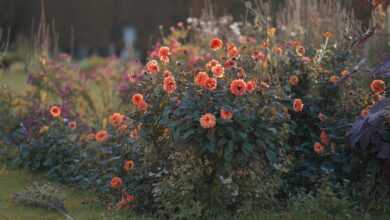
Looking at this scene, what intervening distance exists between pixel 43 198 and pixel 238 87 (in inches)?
63.3

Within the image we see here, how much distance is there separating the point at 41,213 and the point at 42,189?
0.69 feet

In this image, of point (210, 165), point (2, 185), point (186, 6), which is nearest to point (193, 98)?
point (210, 165)

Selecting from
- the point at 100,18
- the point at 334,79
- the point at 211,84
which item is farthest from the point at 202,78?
the point at 100,18

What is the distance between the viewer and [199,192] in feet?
13.9

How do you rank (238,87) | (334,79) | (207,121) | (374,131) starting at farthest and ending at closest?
(334,79) → (374,131) → (238,87) → (207,121)

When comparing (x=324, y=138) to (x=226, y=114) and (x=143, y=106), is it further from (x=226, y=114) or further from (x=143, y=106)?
(x=143, y=106)

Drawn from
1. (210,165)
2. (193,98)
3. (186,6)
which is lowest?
(210,165)

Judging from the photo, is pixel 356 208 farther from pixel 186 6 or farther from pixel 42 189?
pixel 186 6

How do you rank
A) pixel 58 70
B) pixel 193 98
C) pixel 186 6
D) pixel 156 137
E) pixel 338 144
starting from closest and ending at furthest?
pixel 193 98
pixel 156 137
pixel 338 144
pixel 58 70
pixel 186 6

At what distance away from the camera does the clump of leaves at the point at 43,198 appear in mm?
4602

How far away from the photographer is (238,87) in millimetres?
4043

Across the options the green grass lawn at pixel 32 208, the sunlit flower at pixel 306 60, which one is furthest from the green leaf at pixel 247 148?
the sunlit flower at pixel 306 60

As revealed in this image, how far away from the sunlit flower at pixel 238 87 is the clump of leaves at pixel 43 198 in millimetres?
1426

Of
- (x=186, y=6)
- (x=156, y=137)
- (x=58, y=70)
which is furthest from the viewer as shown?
(x=186, y=6)
